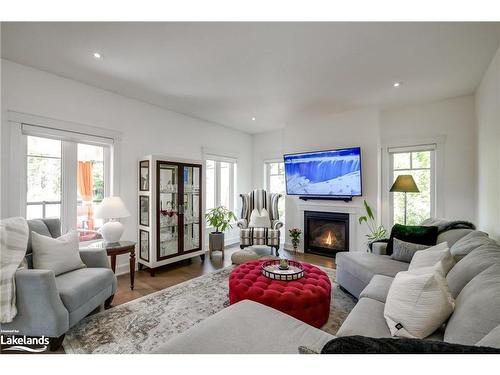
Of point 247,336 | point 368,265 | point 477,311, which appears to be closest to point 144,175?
point 247,336

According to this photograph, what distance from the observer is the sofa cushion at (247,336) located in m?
1.18

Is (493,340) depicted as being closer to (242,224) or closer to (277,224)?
(277,224)

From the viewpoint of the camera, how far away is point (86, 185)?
3305 millimetres

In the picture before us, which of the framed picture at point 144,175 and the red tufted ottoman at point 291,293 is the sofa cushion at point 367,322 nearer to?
the red tufted ottoman at point 291,293

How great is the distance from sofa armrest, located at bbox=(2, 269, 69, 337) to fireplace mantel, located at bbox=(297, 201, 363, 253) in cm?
392

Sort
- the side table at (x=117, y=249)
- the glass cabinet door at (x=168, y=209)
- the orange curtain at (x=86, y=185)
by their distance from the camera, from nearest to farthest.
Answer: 1. the side table at (x=117, y=249)
2. the orange curtain at (x=86, y=185)
3. the glass cabinet door at (x=168, y=209)

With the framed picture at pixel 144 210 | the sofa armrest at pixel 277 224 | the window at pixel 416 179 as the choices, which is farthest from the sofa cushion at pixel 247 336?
the window at pixel 416 179

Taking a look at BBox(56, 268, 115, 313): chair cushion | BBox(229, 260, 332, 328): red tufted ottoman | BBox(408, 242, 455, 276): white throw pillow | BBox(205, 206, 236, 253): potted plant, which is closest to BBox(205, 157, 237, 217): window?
BBox(205, 206, 236, 253): potted plant

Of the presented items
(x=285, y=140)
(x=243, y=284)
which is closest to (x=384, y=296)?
(x=243, y=284)

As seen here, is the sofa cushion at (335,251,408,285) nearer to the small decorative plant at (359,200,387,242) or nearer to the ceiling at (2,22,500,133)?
the small decorative plant at (359,200,387,242)

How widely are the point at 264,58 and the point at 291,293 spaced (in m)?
2.25

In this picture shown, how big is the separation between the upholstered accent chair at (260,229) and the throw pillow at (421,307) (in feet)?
10.0

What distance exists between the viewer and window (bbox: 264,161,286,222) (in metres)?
5.66
